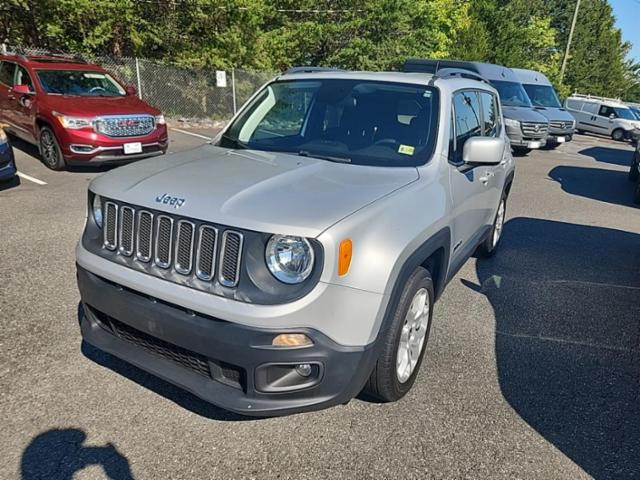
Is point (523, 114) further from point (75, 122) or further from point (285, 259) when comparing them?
point (285, 259)

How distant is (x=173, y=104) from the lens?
15766 mm

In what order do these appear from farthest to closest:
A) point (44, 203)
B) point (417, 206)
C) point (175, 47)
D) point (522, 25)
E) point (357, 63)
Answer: point (522, 25)
point (357, 63)
point (175, 47)
point (44, 203)
point (417, 206)

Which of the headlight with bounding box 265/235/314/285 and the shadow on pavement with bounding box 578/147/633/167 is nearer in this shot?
the headlight with bounding box 265/235/314/285

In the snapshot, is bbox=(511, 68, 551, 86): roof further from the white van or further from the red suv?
the red suv

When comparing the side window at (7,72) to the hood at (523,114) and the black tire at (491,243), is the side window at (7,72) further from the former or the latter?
the hood at (523,114)

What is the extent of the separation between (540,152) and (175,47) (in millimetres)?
12277

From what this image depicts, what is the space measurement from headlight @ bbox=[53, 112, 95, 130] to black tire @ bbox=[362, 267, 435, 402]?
681cm

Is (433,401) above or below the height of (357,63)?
below

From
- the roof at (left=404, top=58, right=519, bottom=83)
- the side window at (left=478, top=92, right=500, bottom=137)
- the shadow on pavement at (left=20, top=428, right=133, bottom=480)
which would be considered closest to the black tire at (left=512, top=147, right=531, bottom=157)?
the roof at (left=404, top=58, right=519, bottom=83)

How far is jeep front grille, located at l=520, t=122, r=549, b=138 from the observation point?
13.7m

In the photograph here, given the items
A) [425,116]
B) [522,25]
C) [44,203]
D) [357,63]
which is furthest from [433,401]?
[522,25]

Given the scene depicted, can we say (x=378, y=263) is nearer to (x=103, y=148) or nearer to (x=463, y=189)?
(x=463, y=189)

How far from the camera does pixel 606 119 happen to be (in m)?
23.3

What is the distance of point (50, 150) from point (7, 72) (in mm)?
2342
